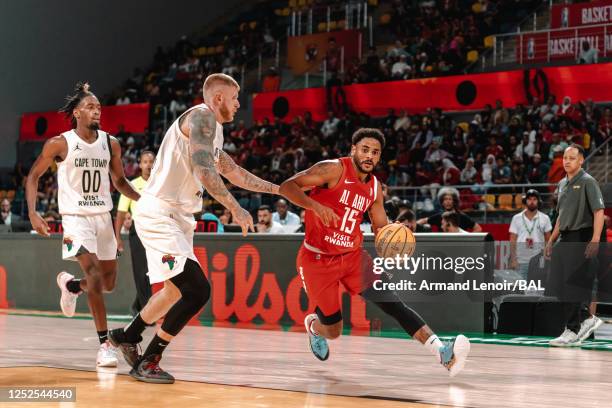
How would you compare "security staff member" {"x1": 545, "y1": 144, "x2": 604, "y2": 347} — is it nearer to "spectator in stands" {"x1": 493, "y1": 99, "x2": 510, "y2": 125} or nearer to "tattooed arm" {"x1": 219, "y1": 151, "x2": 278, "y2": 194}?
"tattooed arm" {"x1": 219, "y1": 151, "x2": 278, "y2": 194}

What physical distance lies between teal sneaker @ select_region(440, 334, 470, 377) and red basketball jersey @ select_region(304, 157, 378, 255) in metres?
1.15

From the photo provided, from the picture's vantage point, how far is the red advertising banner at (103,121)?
28250 mm

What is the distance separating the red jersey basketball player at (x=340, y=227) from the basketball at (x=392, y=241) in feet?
0.52

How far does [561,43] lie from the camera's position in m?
21.6

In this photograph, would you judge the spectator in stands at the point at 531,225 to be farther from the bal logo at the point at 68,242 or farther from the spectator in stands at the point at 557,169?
the bal logo at the point at 68,242

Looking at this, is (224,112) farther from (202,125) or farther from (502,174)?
(502,174)

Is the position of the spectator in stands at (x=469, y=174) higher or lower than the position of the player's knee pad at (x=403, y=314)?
higher

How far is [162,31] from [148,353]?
94.5ft

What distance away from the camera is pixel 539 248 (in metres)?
10.7

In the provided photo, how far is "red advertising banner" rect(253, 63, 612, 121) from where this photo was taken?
66.0 ft

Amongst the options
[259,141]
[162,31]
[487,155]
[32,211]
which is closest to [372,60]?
[259,141]

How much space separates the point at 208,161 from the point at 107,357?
2.01m

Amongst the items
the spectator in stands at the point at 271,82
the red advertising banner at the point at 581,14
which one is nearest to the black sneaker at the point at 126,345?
the red advertising banner at the point at 581,14

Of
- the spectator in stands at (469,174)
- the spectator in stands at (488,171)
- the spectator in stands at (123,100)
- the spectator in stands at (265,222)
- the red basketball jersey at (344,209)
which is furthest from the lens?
the spectator in stands at (123,100)
